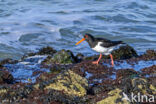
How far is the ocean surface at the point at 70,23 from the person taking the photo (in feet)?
53.9

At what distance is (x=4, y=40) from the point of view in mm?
17062

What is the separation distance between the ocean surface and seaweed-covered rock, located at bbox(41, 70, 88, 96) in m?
7.67

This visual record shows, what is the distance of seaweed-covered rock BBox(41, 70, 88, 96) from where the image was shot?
602 centimetres

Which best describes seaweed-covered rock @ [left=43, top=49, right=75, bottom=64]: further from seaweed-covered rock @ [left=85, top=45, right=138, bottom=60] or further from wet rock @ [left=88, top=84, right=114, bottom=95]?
wet rock @ [left=88, top=84, right=114, bottom=95]

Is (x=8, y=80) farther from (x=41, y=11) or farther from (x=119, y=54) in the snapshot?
(x=41, y=11)

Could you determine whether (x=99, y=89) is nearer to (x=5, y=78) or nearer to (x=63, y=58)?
(x=5, y=78)

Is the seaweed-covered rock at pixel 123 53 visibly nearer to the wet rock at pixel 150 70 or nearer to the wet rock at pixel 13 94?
the wet rock at pixel 150 70

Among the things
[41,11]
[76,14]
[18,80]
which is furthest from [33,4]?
[18,80]

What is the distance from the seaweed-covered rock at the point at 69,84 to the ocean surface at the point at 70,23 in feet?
25.2

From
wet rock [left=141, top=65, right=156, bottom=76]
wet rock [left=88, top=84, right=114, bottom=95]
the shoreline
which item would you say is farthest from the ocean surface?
wet rock [left=88, top=84, right=114, bottom=95]

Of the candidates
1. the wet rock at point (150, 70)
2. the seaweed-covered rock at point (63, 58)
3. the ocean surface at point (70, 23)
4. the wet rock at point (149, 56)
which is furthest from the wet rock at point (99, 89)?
the ocean surface at point (70, 23)

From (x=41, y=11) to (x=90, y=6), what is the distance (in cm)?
439

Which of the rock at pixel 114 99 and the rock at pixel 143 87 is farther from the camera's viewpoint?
the rock at pixel 143 87

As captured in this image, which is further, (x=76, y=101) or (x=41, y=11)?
(x=41, y=11)
